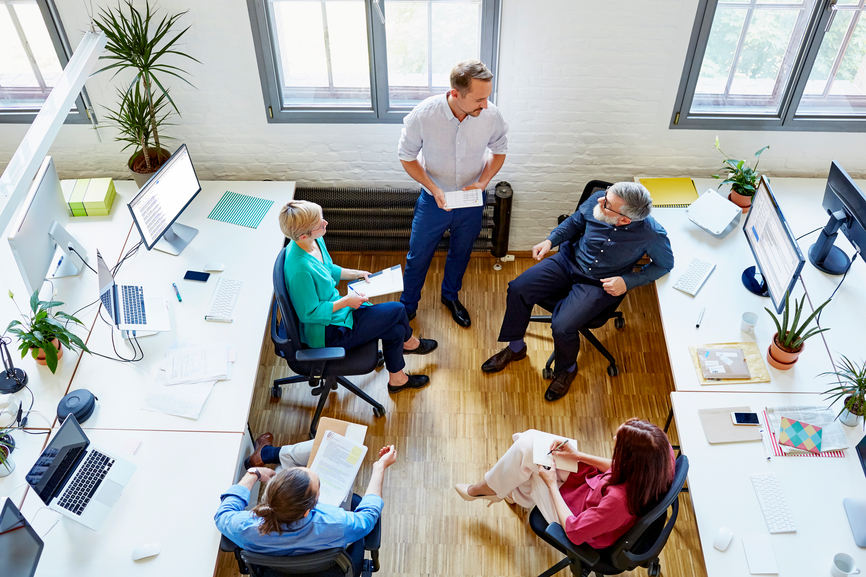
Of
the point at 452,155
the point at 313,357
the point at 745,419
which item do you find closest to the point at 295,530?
the point at 313,357

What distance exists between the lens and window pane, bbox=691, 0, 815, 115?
148 inches

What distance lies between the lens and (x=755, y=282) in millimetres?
3451

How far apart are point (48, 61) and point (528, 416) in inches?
146

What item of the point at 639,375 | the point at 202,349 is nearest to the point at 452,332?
the point at 639,375

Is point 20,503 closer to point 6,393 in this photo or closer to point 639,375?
point 6,393

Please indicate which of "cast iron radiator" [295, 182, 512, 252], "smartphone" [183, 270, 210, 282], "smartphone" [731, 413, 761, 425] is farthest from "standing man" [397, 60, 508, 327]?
"smartphone" [731, 413, 761, 425]

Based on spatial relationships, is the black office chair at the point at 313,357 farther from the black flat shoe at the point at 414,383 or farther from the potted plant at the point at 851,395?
the potted plant at the point at 851,395

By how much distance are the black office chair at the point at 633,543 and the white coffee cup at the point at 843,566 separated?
1.85 feet

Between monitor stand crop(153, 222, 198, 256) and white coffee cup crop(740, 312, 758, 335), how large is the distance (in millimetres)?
3092

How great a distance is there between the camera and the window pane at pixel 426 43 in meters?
3.84

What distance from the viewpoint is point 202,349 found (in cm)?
314

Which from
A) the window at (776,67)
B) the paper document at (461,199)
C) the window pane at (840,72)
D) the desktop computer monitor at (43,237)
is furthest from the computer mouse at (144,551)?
the window pane at (840,72)

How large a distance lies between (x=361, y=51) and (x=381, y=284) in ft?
5.04

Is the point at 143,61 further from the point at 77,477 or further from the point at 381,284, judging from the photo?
the point at 77,477
